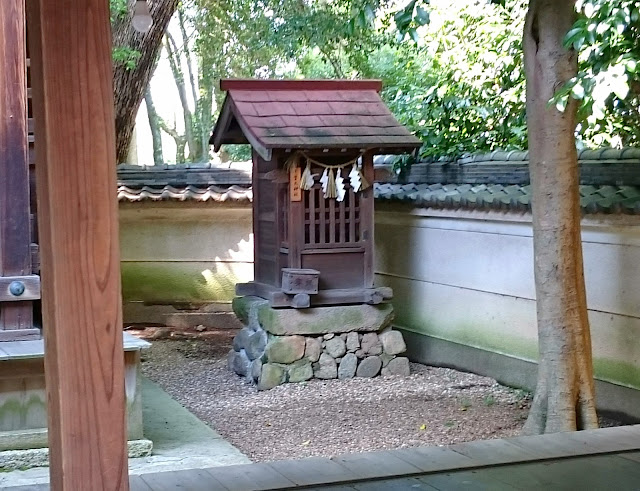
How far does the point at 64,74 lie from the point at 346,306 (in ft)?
18.0

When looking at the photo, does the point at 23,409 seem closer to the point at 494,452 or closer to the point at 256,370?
the point at 256,370

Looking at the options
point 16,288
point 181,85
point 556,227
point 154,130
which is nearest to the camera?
point 556,227

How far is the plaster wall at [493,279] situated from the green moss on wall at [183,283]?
2245mm

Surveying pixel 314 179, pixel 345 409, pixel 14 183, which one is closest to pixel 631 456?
pixel 345 409

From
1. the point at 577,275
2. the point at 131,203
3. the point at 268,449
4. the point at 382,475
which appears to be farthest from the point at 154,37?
the point at 382,475

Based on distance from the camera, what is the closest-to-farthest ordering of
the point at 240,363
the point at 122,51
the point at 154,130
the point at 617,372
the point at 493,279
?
the point at 617,372 < the point at 493,279 < the point at 240,363 < the point at 122,51 < the point at 154,130

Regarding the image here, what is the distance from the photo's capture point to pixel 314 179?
23.3 feet

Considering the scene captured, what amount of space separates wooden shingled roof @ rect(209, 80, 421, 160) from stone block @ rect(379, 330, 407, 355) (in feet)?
5.10

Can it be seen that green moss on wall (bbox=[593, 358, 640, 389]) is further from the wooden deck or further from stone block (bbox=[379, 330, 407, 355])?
the wooden deck

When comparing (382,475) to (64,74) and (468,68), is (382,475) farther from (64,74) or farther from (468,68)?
(468,68)

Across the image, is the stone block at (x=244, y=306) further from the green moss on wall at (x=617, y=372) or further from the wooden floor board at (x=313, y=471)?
the wooden floor board at (x=313, y=471)

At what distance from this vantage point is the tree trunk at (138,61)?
8.54 m

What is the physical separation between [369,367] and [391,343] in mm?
276

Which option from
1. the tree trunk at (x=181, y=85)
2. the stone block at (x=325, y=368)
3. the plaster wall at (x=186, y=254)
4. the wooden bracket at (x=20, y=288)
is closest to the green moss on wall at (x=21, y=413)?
the wooden bracket at (x=20, y=288)
